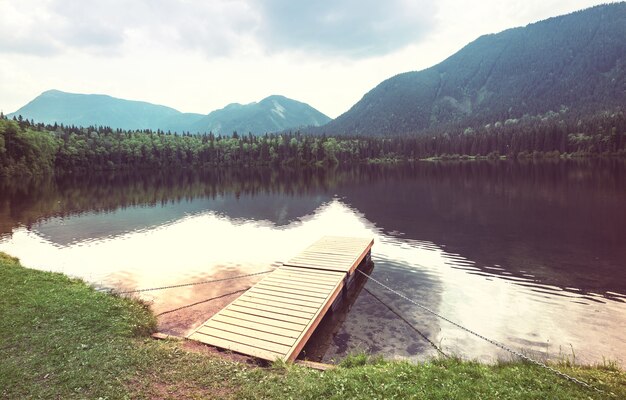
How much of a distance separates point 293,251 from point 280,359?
2104cm

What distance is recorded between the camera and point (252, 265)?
29578 millimetres

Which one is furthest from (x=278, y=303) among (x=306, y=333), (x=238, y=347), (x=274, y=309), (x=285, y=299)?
(x=238, y=347)

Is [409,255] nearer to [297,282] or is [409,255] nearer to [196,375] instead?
[297,282]

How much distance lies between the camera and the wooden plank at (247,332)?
14523 millimetres

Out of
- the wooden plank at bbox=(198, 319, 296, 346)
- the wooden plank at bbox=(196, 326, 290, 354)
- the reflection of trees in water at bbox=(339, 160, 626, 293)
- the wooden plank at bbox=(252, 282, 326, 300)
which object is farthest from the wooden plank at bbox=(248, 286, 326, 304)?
the reflection of trees in water at bbox=(339, 160, 626, 293)

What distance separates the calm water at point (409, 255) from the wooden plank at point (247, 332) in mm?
2670

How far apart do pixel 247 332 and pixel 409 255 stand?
65.3ft

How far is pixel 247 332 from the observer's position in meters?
15.4

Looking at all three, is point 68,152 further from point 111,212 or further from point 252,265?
point 252,265

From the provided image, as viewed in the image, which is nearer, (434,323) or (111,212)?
(434,323)

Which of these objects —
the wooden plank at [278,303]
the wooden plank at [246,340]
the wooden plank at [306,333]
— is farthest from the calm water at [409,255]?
the wooden plank at [246,340]

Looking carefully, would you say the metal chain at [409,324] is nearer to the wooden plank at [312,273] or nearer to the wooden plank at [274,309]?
the wooden plank at [312,273]

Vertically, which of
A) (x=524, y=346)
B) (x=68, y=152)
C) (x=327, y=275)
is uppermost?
(x=68, y=152)

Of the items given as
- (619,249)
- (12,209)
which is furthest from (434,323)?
(12,209)
